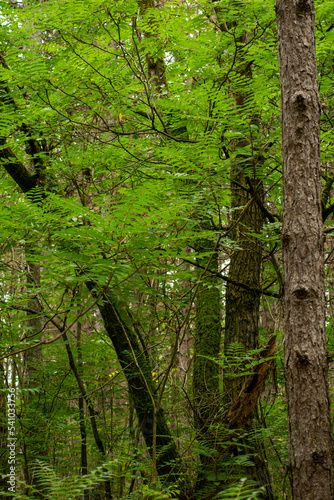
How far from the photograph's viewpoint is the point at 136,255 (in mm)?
3186

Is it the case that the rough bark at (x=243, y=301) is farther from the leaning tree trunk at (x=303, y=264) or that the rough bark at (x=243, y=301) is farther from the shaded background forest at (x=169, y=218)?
the leaning tree trunk at (x=303, y=264)

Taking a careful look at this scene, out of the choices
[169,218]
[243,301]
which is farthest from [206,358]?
[169,218]

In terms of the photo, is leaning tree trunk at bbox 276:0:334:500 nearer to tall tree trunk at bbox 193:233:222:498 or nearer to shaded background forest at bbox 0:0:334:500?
shaded background forest at bbox 0:0:334:500

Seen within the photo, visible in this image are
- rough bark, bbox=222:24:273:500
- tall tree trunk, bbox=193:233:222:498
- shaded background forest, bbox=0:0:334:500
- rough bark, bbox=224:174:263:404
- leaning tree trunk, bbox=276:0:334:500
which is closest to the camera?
leaning tree trunk, bbox=276:0:334:500

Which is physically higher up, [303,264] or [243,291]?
[243,291]

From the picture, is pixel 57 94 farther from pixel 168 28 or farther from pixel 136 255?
pixel 136 255

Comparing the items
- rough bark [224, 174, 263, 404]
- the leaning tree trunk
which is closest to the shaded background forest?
rough bark [224, 174, 263, 404]

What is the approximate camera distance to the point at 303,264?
284 cm

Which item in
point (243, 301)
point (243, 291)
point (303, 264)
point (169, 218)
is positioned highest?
point (169, 218)

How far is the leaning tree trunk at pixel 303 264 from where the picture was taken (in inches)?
103

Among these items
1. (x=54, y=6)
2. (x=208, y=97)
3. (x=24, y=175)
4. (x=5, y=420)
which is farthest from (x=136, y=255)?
(x=5, y=420)

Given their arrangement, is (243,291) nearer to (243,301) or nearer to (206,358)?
(243,301)

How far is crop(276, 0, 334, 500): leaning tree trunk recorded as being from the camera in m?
2.60

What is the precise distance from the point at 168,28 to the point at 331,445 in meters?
4.66
